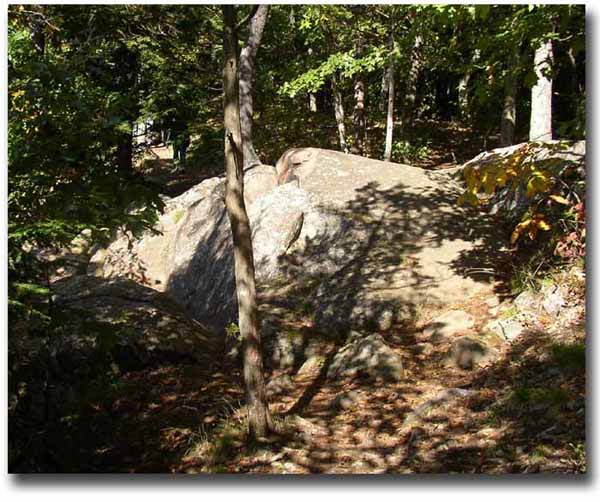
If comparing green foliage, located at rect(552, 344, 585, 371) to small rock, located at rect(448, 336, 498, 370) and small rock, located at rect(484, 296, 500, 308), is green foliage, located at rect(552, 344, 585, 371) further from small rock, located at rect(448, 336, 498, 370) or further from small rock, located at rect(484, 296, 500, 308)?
small rock, located at rect(484, 296, 500, 308)

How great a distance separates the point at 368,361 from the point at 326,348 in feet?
2.92

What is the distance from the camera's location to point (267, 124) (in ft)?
53.2

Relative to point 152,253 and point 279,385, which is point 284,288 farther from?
point 152,253

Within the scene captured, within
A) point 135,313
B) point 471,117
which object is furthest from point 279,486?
point 471,117

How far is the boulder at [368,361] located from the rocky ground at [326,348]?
2 cm

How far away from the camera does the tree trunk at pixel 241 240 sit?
13.5 ft

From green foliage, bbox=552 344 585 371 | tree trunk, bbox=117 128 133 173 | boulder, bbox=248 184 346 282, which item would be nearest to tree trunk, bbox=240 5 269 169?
tree trunk, bbox=117 128 133 173

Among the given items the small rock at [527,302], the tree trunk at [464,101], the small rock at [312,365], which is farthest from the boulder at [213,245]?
the tree trunk at [464,101]

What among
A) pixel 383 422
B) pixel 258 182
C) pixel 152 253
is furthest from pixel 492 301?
pixel 152 253

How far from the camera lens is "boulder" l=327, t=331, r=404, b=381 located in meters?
5.57

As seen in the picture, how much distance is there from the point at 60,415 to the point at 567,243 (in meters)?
4.52

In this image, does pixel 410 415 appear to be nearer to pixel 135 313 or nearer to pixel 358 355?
pixel 358 355

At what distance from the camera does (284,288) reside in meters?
7.50

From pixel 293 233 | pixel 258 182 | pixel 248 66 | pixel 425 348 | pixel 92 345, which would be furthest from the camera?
pixel 248 66
